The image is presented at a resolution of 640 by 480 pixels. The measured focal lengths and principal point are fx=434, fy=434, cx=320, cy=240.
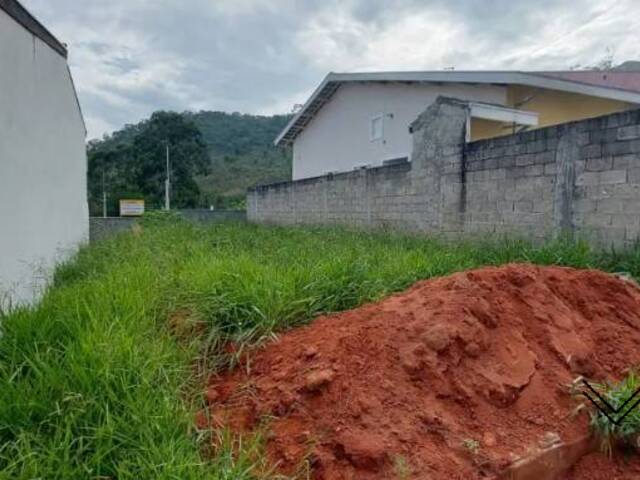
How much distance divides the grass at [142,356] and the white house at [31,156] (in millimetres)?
877

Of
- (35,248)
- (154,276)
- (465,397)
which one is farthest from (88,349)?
(35,248)

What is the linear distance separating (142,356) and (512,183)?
4.61 metres

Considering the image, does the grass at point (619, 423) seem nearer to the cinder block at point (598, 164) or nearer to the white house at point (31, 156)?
the cinder block at point (598, 164)

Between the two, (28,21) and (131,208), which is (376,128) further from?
(131,208)

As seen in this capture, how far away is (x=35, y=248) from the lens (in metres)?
4.20

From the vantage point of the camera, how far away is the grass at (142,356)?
139 cm

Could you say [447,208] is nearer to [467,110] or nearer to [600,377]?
[467,110]

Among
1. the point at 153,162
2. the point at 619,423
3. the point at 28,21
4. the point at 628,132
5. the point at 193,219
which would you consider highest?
the point at 153,162

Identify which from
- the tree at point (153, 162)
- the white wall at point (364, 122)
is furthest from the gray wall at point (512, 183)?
the tree at point (153, 162)

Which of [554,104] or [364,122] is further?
[364,122]

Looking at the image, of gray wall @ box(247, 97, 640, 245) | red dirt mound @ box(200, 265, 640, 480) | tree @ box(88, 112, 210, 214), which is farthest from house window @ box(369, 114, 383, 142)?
tree @ box(88, 112, 210, 214)

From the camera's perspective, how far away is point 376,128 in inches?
481

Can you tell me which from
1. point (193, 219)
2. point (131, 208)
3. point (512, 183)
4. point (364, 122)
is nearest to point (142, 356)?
point (512, 183)

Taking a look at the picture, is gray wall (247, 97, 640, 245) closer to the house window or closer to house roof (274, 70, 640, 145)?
house roof (274, 70, 640, 145)
